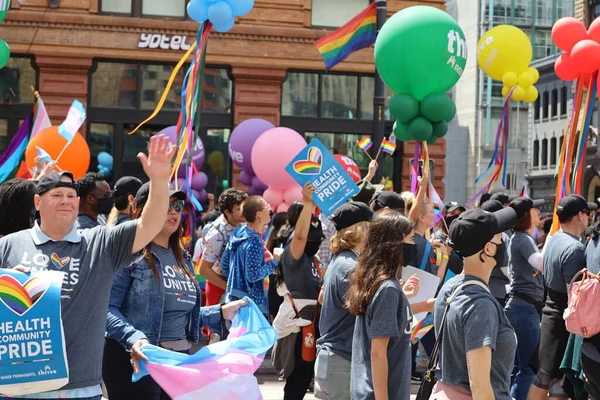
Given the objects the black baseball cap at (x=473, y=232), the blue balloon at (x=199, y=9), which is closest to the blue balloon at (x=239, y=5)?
the blue balloon at (x=199, y=9)

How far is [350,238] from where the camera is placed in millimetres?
5547

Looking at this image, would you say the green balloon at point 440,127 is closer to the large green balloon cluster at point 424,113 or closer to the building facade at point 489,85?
the large green balloon cluster at point 424,113

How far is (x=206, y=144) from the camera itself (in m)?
24.2

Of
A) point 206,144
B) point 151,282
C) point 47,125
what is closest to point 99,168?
point 206,144

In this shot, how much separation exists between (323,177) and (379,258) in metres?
3.33

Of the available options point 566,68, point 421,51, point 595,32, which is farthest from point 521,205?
point 595,32

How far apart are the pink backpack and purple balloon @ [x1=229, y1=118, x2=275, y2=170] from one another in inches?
470

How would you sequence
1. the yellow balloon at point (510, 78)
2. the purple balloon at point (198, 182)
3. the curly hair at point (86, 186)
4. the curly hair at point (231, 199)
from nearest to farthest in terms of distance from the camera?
the curly hair at point (86, 186), the curly hair at point (231, 199), the yellow balloon at point (510, 78), the purple balloon at point (198, 182)

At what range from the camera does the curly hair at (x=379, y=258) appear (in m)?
4.79

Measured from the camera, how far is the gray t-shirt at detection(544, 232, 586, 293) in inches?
268

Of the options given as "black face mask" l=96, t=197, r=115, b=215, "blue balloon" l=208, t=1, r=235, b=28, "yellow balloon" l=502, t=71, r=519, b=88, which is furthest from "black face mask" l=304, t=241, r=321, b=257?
"yellow balloon" l=502, t=71, r=519, b=88

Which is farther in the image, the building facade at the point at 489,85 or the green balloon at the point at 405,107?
the building facade at the point at 489,85

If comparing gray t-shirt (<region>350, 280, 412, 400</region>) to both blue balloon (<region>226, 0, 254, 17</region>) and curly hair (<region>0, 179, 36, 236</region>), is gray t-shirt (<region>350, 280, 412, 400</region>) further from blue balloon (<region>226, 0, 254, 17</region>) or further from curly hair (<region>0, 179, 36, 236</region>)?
blue balloon (<region>226, 0, 254, 17</region>)

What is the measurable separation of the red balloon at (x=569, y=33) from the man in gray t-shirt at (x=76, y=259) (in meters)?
8.10
